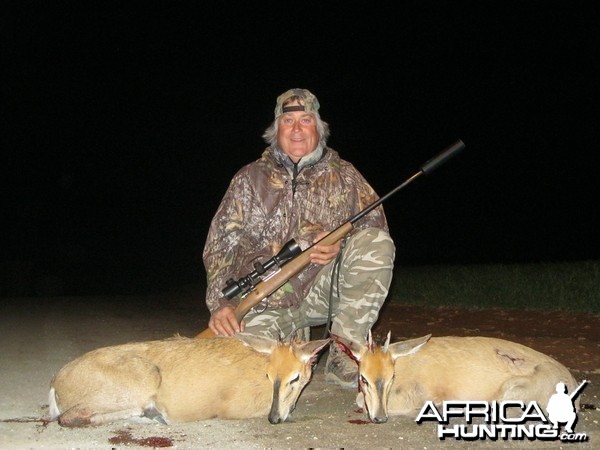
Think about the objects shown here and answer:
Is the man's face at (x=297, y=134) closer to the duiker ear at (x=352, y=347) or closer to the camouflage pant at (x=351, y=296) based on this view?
the camouflage pant at (x=351, y=296)

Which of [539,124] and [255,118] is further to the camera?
[255,118]

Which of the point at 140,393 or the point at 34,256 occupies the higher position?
the point at 140,393

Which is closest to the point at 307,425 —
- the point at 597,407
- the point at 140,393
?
the point at 140,393

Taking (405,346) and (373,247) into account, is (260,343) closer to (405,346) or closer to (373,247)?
(405,346)

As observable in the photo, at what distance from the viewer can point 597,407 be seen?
5266 millimetres

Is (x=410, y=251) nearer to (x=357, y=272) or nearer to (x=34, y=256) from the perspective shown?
(x=34, y=256)

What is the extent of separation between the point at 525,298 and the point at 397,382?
7863 mm

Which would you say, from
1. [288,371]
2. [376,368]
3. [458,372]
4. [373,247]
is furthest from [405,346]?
[373,247]

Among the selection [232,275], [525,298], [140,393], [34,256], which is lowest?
[34,256]

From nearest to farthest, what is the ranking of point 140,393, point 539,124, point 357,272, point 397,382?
point 140,393 → point 397,382 → point 357,272 → point 539,124

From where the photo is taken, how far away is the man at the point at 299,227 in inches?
237

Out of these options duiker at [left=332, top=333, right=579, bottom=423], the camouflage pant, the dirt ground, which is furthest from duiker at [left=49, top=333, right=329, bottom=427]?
the camouflage pant

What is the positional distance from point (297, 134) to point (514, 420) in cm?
313

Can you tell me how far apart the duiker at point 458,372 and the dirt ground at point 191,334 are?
0.22m
